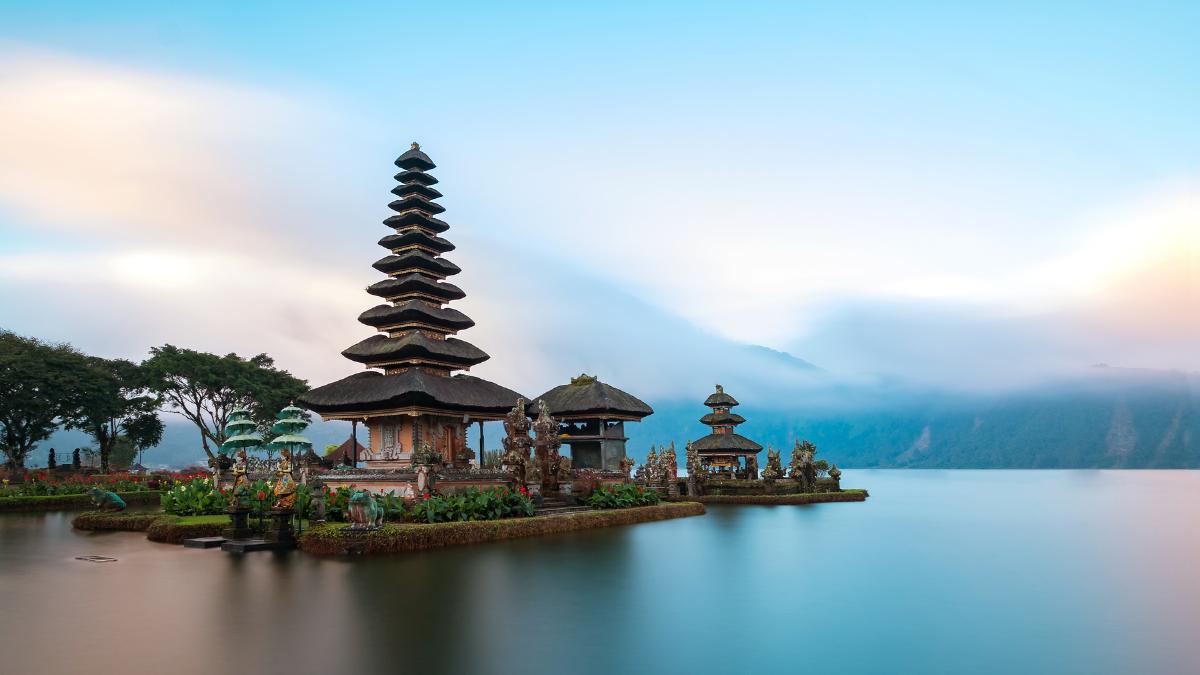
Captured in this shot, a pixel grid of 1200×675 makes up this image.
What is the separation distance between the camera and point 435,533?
2141cm

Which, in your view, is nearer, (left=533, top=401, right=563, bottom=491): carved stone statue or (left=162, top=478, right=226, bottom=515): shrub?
(left=162, top=478, right=226, bottom=515): shrub

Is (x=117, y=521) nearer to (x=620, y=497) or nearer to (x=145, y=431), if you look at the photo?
(x=620, y=497)

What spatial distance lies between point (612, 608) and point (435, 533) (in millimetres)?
10179

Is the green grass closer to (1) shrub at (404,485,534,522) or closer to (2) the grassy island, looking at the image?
(2) the grassy island

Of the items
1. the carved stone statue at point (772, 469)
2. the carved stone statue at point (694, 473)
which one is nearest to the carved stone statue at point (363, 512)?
the carved stone statue at point (694, 473)

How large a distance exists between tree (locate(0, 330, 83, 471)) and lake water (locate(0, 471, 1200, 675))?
32.5m

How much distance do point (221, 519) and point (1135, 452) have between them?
225971 mm

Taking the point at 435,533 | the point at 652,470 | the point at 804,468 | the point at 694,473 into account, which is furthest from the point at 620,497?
the point at 804,468

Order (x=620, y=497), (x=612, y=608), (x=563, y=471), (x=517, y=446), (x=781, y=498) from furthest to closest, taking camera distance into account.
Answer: (x=781, y=498)
(x=620, y=497)
(x=563, y=471)
(x=517, y=446)
(x=612, y=608)

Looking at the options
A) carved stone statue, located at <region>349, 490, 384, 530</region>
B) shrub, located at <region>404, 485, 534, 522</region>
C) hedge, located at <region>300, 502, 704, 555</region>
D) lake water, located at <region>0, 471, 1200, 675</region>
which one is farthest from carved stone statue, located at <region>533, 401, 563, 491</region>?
carved stone statue, located at <region>349, 490, 384, 530</region>

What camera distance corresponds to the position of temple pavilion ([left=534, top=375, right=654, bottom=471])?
43.4 meters

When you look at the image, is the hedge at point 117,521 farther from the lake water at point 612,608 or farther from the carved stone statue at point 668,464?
the carved stone statue at point 668,464

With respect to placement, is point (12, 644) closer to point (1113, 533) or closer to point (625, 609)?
point (625, 609)

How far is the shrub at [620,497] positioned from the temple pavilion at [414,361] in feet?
24.3
